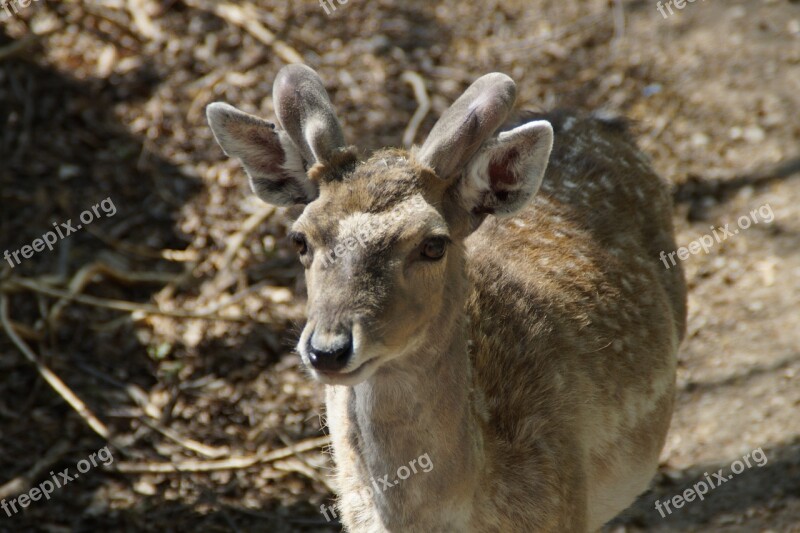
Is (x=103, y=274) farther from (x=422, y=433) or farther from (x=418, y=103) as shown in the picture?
(x=422, y=433)

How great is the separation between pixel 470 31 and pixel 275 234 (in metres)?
3.13

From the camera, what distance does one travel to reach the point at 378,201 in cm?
348

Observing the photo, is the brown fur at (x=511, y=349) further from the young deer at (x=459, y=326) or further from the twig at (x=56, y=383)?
the twig at (x=56, y=383)

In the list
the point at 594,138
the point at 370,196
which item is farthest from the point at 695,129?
the point at 370,196

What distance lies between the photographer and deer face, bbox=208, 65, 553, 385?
3254 mm

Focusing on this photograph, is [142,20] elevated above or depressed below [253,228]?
above
